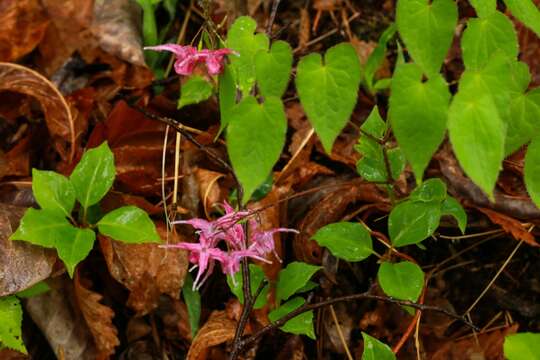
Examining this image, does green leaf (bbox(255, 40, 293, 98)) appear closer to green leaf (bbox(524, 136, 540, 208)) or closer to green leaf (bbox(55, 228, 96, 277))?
green leaf (bbox(524, 136, 540, 208))

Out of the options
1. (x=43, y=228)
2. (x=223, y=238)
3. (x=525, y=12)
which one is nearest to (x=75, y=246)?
(x=43, y=228)

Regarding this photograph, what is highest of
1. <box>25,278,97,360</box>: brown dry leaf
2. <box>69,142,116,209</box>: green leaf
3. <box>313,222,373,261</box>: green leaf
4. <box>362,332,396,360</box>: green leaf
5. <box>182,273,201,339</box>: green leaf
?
<box>69,142,116,209</box>: green leaf

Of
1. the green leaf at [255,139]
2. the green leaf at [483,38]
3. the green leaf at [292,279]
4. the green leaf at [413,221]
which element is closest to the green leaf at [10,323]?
the green leaf at [292,279]

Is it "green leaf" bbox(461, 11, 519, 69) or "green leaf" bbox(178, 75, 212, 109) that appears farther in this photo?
"green leaf" bbox(178, 75, 212, 109)

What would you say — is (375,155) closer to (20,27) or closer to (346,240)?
(346,240)

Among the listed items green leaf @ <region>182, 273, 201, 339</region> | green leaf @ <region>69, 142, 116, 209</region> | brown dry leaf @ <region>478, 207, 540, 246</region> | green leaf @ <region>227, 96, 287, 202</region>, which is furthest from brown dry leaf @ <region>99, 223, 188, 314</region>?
brown dry leaf @ <region>478, 207, 540, 246</region>

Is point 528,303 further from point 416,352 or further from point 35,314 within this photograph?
point 35,314

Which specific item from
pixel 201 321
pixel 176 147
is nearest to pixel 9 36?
pixel 176 147
